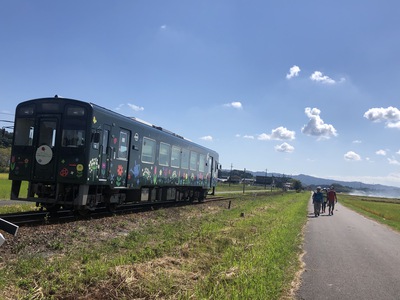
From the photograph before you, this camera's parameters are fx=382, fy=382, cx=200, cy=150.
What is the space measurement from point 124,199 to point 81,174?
3572 mm

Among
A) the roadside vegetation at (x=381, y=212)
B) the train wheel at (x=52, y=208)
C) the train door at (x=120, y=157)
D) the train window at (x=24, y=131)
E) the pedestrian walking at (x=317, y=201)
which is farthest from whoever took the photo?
the roadside vegetation at (x=381, y=212)

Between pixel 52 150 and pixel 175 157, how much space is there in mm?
8123

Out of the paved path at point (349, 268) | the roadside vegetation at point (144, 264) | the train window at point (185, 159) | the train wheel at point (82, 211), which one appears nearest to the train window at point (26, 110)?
the train wheel at point (82, 211)

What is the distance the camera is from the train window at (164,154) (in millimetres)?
17406

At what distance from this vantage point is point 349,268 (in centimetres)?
795

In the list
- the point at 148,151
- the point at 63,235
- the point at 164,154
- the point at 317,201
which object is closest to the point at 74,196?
the point at 63,235

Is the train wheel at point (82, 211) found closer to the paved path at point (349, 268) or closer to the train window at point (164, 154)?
the train window at point (164, 154)

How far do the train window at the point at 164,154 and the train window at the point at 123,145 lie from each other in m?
3.37

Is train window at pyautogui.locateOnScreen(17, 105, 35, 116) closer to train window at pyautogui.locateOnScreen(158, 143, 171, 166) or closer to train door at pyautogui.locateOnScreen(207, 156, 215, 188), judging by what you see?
train window at pyautogui.locateOnScreen(158, 143, 171, 166)

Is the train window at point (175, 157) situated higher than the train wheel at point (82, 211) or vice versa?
the train window at point (175, 157)

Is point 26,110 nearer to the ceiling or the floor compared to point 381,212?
nearer to the ceiling

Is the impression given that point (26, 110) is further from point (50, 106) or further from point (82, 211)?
point (82, 211)

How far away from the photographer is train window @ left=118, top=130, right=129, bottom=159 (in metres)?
13.6

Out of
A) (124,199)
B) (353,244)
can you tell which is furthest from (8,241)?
(353,244)
